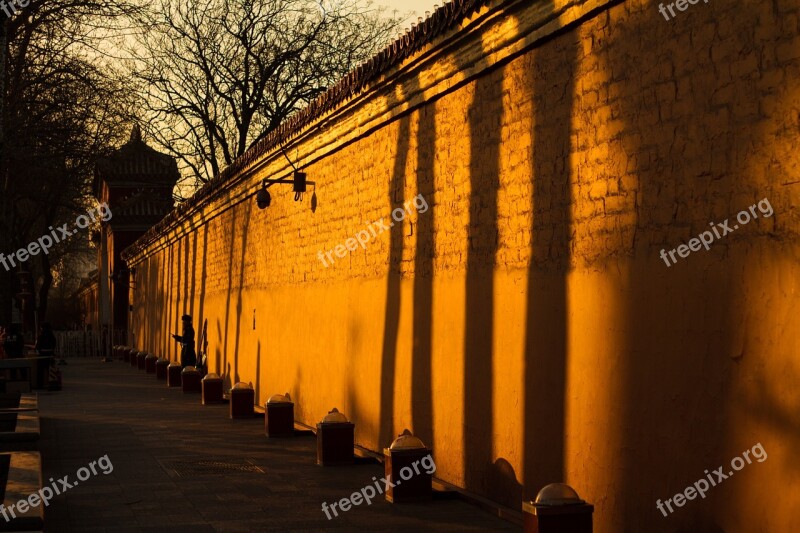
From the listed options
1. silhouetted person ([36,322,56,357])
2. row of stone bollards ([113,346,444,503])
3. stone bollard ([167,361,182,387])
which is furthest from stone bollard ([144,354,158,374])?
row of stone bollards ([113,346,444,503])

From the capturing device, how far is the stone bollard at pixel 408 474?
995 centimetres

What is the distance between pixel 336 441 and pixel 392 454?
2432mm

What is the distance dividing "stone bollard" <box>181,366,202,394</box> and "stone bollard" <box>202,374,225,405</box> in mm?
3128

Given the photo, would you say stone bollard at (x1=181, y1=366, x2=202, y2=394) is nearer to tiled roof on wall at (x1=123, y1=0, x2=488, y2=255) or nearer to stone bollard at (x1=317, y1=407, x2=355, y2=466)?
tiled roof on wall at (x1=123, y1=0, x2=488, y2=255)

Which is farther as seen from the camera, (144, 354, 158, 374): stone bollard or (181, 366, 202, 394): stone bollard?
(144, 354, 158, 374): stone bollard

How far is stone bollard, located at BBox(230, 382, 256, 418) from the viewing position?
58.8 feet

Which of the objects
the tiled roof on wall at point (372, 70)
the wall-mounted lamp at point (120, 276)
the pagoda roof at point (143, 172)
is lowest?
the wall-mounted lamp at point (120, 276)

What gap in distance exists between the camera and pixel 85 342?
169 ft

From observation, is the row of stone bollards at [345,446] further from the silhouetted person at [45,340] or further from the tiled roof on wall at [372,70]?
→ the silhouetted person at [45,340]

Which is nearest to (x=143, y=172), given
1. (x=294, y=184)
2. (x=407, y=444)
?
(x=294, y=184)

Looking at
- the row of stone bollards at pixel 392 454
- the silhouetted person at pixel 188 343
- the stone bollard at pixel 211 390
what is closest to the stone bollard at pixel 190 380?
the row of stone bollards at pixel 392 454

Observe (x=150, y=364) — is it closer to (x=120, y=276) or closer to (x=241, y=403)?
(x=241, y=403)

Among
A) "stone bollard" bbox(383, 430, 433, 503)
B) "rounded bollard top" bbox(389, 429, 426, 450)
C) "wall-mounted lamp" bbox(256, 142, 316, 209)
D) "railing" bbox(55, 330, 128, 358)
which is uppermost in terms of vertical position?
"wall-mounted lamp" bbox(256, 142, 316, 209)

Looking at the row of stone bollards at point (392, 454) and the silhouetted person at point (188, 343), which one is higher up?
the silhouetted person at point (188, 343)
